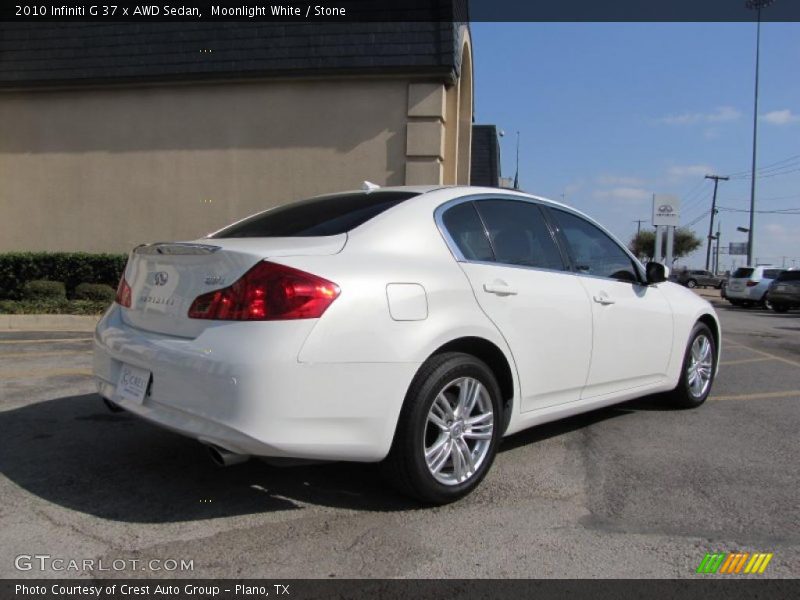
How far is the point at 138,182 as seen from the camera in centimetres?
1238

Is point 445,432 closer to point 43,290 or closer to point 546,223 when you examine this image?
point 546,223

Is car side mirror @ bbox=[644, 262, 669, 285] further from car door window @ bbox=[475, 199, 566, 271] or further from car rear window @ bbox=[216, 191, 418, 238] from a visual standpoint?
car rear window @ bbox=[216, 191, 418, 238]

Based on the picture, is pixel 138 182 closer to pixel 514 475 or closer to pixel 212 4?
pixel 212 4

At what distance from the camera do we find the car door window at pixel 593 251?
4203mm

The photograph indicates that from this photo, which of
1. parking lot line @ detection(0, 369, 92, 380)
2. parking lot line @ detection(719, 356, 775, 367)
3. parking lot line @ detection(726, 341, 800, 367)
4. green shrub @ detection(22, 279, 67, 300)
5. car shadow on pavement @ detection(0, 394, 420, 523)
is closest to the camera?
car shadow on pavement @ detection(0, 394, 420, 523)

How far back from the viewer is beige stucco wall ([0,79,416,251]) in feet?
37.6

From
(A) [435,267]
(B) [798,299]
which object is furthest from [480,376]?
(B) [798,299]

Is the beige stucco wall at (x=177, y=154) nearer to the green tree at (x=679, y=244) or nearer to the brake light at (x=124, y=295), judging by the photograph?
the brake light at (x=124, y=295)

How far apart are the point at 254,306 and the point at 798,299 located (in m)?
21.8

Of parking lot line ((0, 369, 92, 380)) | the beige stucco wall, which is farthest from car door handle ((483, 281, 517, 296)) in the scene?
the beige stucco wall

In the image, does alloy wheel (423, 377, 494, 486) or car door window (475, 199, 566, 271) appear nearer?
alloy wheel (423, 377, 494, 486)

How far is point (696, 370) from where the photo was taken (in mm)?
5254
